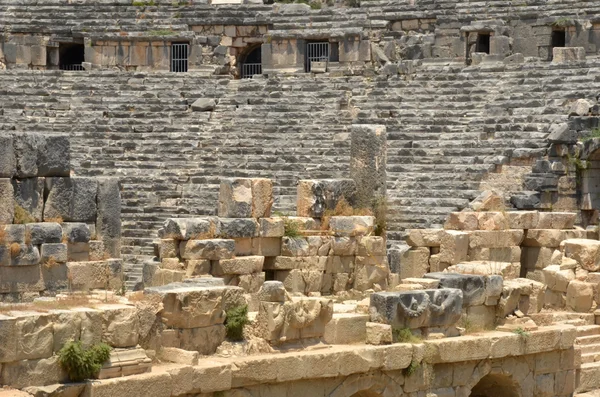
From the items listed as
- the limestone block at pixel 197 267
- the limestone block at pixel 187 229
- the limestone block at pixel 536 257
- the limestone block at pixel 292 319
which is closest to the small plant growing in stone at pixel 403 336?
the limestone block at pixel 292 319

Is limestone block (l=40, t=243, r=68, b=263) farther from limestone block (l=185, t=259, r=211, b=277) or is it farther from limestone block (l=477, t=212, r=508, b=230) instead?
limestone block (l=477, t=212, r=508, b=230)

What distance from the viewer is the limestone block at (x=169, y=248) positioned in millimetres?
18828

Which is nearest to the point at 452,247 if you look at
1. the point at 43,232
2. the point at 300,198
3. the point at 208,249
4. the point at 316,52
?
the point at 300,198

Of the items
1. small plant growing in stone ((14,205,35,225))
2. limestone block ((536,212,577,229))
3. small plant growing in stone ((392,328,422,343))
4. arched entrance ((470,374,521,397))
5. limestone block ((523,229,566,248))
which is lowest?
arched entrance ((470,374,521,397))

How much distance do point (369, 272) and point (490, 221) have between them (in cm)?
220

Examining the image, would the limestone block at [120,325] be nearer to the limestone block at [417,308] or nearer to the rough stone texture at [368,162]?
the limestone block at [417,308]

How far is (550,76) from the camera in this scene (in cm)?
2641

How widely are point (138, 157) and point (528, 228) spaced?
8034 mm

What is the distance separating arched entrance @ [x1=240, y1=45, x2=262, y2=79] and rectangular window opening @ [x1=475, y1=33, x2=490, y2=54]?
15.9ft

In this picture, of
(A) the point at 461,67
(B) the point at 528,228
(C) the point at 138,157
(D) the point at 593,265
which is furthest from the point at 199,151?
(D) the point at 593,265

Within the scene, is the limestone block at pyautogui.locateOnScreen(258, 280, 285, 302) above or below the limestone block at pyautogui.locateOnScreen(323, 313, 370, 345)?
above

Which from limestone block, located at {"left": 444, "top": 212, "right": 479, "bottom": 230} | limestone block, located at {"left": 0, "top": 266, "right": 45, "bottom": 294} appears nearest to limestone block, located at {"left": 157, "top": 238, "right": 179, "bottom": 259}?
Result: limestone block, located at {"left": 0, "top": 266, "right": 45, "bottom": 294}

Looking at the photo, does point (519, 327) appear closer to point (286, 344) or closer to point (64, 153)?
point (286, 344)

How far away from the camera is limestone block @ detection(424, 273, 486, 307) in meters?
17.3
